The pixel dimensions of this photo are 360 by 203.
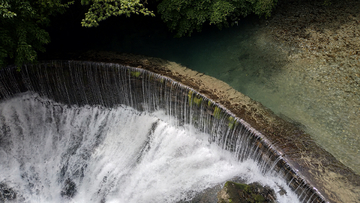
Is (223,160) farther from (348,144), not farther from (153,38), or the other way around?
(153,38)

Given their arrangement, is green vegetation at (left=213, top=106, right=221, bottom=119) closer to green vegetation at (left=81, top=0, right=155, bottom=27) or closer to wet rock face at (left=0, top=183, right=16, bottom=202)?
green vegetation at (left=81, top=0, right=155, bottom=27)

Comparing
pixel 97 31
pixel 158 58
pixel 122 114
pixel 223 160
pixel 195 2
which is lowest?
pixel 223 160

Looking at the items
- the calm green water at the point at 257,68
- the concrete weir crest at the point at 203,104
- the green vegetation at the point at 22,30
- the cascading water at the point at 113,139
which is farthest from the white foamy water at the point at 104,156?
the green vegetation at the point at 22,30

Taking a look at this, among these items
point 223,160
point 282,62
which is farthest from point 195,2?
point 223,160

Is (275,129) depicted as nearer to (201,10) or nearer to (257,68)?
(257,68)

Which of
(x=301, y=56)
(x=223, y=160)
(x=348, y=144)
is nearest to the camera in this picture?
(x=348, y=144)

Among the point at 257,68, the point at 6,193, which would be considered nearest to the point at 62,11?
the point at 6,193

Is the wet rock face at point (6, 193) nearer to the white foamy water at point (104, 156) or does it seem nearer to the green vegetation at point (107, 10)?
the white foamy water at point (104, 156)
